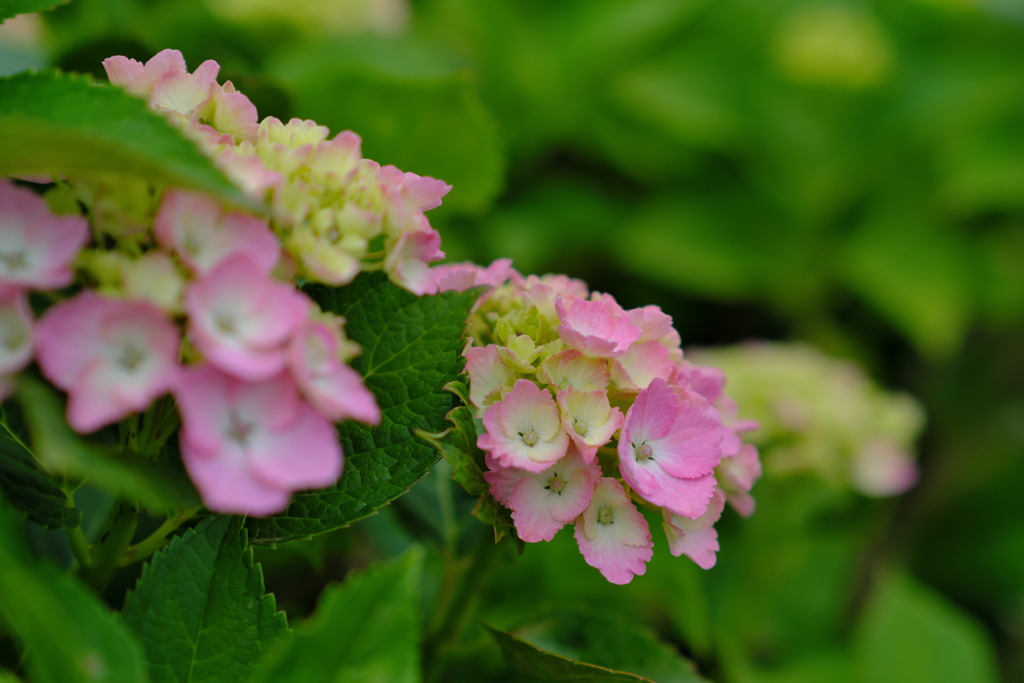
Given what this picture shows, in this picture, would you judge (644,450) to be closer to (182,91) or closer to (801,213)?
(182,91)

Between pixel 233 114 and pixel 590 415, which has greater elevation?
pixel 233 114

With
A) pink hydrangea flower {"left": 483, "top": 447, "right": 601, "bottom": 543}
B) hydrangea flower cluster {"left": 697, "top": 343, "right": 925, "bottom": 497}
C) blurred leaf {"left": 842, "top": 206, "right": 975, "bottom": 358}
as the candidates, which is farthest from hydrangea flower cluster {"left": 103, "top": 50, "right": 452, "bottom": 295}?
blurred leaf {"left": 842, "top": 206, "right": 975, "bottom": 358}

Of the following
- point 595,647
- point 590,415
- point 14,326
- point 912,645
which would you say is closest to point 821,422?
point 912,645

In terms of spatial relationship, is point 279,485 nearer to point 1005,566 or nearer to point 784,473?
point 784,473

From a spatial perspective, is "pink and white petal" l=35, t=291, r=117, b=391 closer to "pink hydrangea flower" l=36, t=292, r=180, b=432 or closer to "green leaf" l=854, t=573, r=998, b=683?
"pink hydrangea flower" l=36, t=292, r=180, b=432

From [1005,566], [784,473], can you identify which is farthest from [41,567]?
[1005,566]
